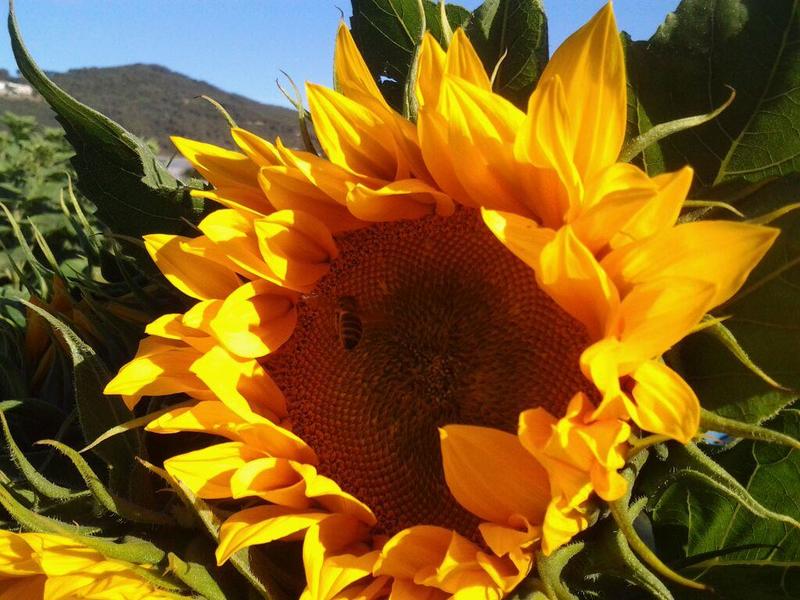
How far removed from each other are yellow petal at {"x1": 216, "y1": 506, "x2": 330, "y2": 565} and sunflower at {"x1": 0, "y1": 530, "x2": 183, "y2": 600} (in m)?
0.12

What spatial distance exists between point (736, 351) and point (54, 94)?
127 centimetres

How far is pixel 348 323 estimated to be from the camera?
1.55m

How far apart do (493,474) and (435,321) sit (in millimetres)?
395

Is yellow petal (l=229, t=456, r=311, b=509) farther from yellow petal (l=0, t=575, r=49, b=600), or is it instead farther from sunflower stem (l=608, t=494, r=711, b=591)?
sunflower stem (l=608, t=494, r=711, b=591)

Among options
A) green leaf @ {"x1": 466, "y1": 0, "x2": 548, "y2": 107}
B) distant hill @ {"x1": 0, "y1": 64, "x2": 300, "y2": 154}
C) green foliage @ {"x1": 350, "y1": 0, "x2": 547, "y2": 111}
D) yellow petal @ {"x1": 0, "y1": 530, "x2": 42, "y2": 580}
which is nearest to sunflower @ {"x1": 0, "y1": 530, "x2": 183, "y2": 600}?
yellow petal @ {"x1": 0, "y1": 530, "x2": 42, "y2": 580}

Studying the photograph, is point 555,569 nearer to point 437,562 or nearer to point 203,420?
point 437,562

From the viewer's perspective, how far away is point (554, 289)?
1251 mm

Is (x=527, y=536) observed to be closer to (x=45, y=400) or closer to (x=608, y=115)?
(x=608, y=115)

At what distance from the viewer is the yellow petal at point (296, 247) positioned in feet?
4.75

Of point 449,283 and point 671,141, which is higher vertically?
point 671,141

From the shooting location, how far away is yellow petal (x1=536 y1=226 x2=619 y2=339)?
1.14 meters

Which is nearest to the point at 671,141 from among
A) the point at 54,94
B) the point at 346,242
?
the point at 346,242

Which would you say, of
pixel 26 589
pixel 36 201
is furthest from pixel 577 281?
pixel 36 201

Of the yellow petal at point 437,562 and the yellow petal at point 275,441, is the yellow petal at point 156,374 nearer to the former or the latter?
the yellow petal at point 275,441
